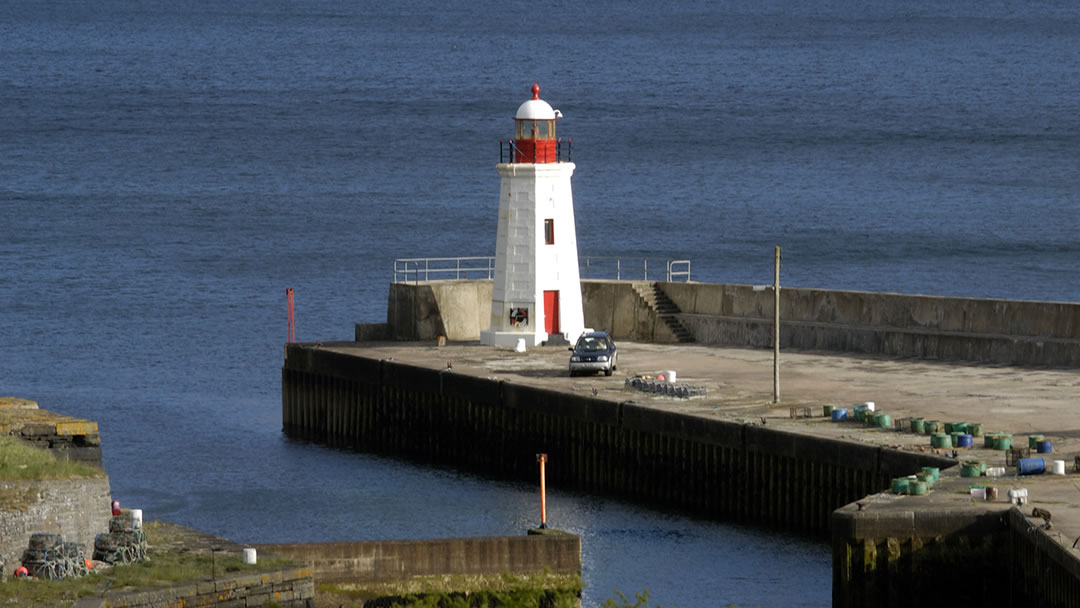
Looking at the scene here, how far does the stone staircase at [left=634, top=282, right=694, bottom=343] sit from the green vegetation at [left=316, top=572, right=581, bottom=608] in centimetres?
2251

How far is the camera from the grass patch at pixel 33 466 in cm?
2623

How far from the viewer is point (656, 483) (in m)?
42.3

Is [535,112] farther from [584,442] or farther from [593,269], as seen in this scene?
[593,269]

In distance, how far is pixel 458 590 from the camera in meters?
30.0

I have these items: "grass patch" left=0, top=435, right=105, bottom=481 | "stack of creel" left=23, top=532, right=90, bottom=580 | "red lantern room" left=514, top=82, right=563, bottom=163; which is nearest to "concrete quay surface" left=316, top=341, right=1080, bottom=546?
"red lantern room" left=514, top=82, right=563, bottom=163

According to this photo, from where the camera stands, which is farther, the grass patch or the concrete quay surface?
the concrete quay surface

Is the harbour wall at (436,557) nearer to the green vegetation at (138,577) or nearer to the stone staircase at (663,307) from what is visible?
the green vegetation at (138,577)

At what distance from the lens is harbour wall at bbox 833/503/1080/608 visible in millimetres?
30047

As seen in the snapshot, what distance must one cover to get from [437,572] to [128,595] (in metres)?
5.69

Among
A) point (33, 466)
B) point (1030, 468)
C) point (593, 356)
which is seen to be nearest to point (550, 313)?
point (593, 356)

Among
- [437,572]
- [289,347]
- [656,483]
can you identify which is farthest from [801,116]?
[437,572]

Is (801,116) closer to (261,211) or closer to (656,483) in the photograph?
(261,211)

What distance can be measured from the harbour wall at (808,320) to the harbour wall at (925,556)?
16.8m

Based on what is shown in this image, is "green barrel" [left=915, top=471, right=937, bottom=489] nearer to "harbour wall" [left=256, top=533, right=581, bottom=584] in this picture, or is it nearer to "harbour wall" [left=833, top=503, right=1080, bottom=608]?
"harbour wall" [left=833, top=503, right=1080, bottom=608]
